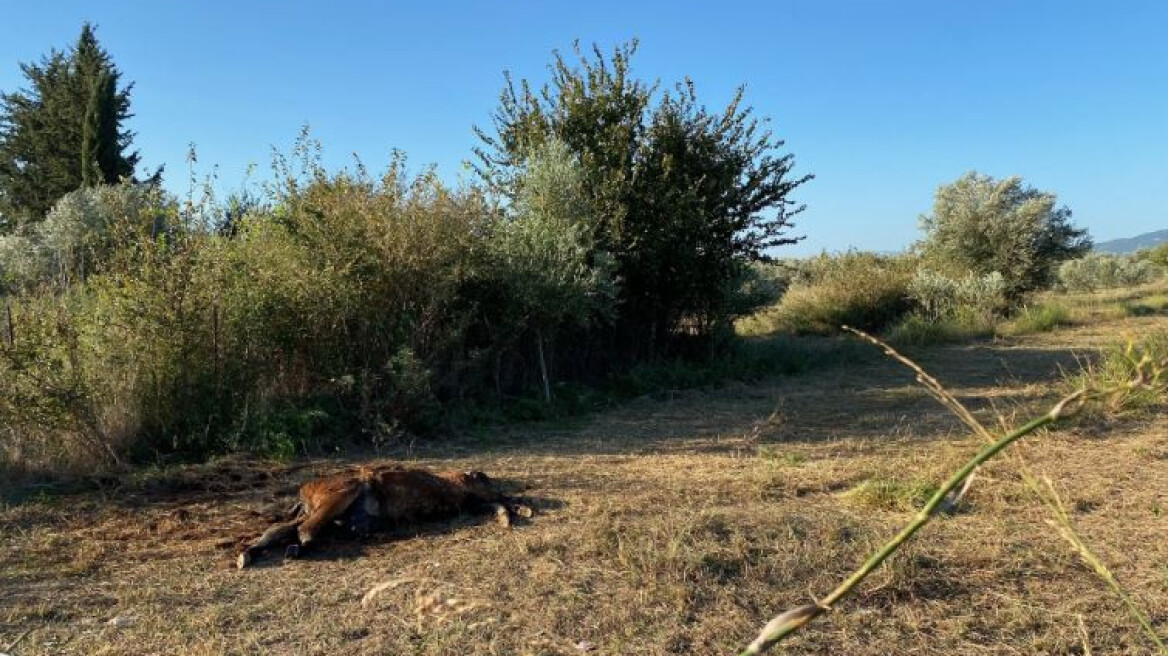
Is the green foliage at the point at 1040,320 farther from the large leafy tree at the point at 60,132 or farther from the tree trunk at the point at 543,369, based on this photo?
the large leafy tree at the point at 60,132

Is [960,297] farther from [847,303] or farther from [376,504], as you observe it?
[376,504]

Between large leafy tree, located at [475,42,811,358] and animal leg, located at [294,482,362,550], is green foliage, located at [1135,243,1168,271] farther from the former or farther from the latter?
animal leg, located at [294,482,362,550]

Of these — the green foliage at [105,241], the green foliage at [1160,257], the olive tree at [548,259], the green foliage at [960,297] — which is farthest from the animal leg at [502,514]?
the green foliage at [1160,257]

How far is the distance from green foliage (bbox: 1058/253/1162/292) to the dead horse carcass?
29626 mm

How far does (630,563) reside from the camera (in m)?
3.67

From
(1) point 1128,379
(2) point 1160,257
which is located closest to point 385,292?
(1) point 1128,379

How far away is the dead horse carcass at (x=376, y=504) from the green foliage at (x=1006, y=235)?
17.0m

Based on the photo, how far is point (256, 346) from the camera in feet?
23.5

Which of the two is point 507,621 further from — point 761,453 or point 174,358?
point 174,358

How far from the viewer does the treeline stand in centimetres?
625

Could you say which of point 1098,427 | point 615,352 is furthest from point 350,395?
point 1098,427

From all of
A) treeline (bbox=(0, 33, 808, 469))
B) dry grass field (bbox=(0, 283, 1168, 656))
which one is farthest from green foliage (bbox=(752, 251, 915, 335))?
dry grass field (bbox=(0, 283, 1168, 656))

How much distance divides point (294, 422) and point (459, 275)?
2554mm

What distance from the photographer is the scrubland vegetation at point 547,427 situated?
10.8 feet
